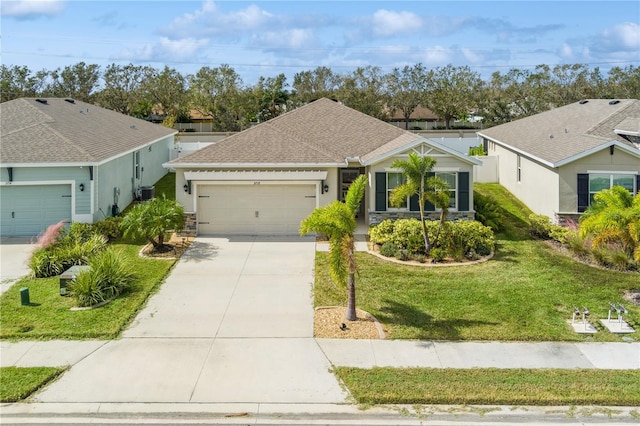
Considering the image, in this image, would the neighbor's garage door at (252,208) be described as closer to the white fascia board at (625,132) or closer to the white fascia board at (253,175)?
the white fascia board at (253,175)

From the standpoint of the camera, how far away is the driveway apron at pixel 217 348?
9.95 metres

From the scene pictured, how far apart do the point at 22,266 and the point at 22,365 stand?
23.0 ft

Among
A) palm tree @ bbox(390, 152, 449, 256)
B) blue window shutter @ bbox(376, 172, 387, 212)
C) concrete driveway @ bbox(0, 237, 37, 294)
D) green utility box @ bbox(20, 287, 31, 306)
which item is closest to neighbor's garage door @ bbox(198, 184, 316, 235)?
blue window shutter @ bbox(376, 172, 387, 212)

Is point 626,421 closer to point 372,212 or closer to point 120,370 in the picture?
point 120,370

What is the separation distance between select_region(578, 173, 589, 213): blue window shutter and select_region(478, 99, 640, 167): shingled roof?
2.75 feet

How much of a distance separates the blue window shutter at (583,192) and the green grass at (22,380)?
17088 millimetres

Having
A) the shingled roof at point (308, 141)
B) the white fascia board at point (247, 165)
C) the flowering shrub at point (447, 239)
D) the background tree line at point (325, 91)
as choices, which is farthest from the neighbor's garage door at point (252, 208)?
the background tree line at point (325, 91)

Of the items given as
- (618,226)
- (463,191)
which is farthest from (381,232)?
(618,226)

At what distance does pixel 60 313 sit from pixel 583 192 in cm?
1689

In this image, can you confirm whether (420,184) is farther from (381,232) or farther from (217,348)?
(217,348)

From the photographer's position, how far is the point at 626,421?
9016mm

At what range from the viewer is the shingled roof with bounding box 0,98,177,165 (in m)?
20.4

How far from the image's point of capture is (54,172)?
797 inches

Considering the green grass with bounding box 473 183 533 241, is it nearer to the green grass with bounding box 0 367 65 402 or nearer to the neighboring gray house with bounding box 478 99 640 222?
the neighboring gray house with bounding box 478 99 640 222
